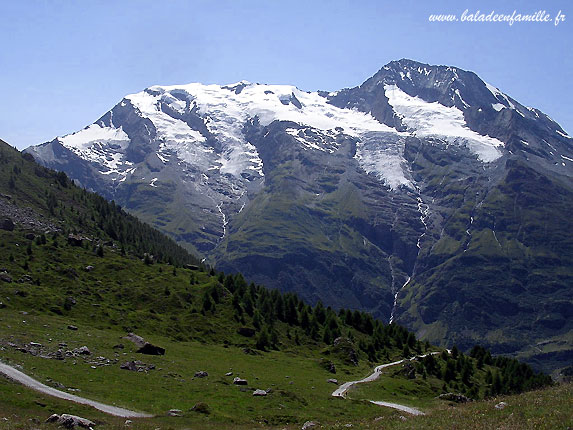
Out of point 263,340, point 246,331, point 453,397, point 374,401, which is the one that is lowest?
point 453,397

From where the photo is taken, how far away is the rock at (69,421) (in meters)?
41.2

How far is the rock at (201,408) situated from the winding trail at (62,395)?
198 inches

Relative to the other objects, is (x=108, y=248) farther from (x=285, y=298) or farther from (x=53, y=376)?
(x=53, y=376)

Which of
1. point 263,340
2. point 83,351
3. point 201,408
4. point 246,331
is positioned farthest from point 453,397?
point 83,351

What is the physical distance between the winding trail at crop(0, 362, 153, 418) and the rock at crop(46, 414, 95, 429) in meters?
6.56

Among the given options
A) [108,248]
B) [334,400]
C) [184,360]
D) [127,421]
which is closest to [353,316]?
[108,248]

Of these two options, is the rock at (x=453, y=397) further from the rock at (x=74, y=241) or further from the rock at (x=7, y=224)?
the rock at (x=7, y=224)

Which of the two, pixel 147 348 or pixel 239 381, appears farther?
pixel 147 348

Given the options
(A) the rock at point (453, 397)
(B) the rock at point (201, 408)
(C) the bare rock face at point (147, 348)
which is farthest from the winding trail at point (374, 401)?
(C) the bare rock face at point (147, 348)

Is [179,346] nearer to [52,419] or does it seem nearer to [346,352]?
[346,352]

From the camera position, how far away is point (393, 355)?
146500mm

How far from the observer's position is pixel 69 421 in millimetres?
41500

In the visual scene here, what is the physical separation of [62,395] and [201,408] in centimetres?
1300

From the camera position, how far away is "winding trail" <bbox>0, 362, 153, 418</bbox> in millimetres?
49750
